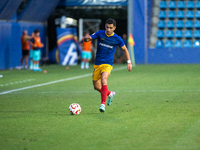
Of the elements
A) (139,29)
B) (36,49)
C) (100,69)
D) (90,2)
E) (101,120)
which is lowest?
(101,120)

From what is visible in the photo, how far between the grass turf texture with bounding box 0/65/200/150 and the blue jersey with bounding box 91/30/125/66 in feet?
3.55

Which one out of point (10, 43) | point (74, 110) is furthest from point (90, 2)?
point (74, 110)

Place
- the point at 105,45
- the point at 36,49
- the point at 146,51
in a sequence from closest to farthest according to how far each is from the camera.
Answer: the point at 105,45, the point at 36,49, the point at 146,51

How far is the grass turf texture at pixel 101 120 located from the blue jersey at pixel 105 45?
1.08 metres

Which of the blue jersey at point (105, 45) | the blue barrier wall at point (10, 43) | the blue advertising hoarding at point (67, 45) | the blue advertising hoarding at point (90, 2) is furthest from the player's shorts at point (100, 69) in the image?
the blue advertising hoarding at point (90, 2)

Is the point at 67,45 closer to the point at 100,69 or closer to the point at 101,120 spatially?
the point at 100,69

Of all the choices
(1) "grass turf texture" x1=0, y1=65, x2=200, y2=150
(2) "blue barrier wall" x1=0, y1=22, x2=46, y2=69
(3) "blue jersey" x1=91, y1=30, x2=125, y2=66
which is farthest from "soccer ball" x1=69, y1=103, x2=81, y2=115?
(2) "blue barrier wall" x1=0, y1=22, x2=46, y2=69

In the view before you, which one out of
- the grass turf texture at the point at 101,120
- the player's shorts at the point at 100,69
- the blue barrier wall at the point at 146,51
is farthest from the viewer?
the blue barrier wall at the point at 146,51

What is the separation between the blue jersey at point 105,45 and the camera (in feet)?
29.2

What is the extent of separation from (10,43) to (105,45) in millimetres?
15362

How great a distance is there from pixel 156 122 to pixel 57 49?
2152 cm

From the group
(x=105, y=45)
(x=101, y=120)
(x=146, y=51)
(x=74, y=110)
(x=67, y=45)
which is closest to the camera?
(x=101, y=120)

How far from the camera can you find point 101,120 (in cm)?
770

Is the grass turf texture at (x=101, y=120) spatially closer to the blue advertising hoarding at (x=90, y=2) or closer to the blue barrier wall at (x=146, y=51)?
the blue barrier wall at (x=146, y=51)
